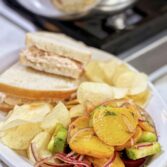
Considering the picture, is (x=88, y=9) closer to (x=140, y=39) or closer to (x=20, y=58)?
(x=140, y=39)

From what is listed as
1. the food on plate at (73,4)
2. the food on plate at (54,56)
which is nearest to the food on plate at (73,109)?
the food on plate at (54,56)

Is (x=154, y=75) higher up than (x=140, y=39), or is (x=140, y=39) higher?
(x=140, y=39)

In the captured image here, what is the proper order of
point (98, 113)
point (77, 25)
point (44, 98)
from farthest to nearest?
point (77, 25), point (44, 98), point (98, 113)

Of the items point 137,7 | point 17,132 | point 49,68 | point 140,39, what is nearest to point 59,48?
point 49,68

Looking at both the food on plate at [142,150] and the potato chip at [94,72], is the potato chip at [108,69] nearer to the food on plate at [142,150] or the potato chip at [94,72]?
the potato chip at [94,72]

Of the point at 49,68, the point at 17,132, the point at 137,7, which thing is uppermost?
the point at 137,7

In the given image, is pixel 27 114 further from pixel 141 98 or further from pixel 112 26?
pixel 112 26

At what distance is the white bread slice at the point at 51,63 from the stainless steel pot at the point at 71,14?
28 centimetres

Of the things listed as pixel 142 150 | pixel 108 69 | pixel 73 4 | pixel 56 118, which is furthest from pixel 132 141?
pixel 73 4

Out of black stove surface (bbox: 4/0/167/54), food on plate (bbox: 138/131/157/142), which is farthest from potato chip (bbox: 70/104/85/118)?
black stove surface (bbox: 4/0/167/54)

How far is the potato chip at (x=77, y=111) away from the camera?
785 millimetres

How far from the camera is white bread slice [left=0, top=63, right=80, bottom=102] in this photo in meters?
0.85

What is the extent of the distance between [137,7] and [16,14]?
1.03 ft

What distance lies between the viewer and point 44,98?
0.85 meters
